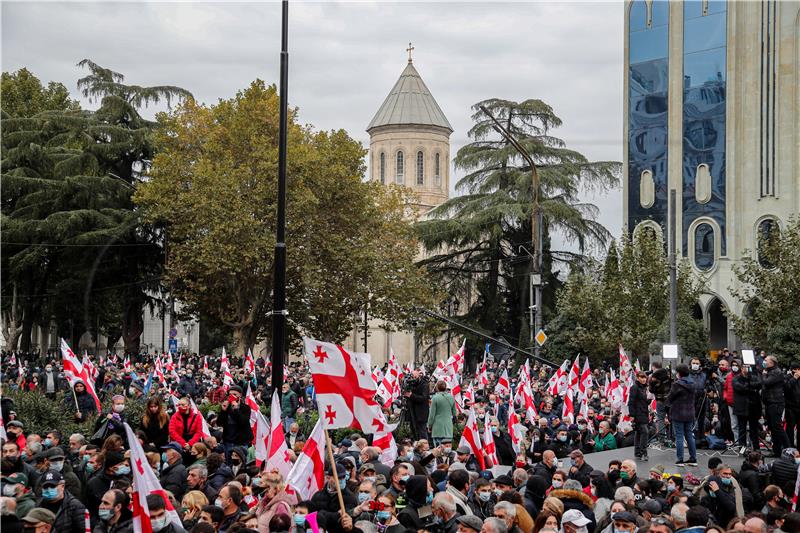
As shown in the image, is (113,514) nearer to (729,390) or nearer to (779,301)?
(729,390)

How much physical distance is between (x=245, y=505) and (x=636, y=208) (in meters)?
44.7

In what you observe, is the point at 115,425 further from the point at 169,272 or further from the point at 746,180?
the point at 746,180

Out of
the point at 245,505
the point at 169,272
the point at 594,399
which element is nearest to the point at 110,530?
the point at 245,505

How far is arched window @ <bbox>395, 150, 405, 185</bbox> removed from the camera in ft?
318

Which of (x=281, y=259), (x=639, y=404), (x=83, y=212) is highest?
(x=83, y=212)

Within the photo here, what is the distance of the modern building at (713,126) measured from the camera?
4828 cm

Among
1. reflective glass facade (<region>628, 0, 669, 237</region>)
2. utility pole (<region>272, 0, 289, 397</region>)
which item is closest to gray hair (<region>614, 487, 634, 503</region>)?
utility pole (<region>272, 0, 289, 397</region>)

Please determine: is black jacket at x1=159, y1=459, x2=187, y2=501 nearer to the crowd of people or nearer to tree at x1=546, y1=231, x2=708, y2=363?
the crowd of people

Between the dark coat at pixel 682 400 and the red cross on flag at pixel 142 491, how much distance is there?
368 inches

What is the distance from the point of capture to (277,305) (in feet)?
47.5

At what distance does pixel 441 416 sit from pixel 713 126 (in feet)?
119

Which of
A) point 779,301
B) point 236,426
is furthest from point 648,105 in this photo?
Answer: point 236,426

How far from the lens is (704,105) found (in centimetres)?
5044

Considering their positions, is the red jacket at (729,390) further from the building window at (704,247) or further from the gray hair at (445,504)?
the building window at (704,247)
